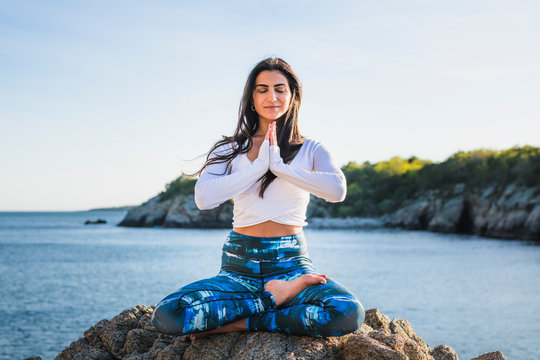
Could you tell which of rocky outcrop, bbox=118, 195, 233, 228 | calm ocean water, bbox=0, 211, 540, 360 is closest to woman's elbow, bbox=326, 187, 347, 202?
calm ocean water, bbox=0, 211, 540, 360

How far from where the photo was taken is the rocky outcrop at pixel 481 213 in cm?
3984

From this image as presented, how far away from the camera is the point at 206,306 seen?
10.2 ft

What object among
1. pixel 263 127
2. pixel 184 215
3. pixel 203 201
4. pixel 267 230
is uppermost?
pixel 263 127

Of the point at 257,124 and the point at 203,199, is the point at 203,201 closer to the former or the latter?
the point at 203,199

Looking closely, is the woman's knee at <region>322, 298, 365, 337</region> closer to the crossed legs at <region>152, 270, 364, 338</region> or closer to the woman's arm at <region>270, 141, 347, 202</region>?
the crossed legs at <region>152, 270, 364, 338</region>

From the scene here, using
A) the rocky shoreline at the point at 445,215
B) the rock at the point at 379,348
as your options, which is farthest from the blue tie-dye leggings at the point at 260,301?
the rocky shoreline at the point at 445,215

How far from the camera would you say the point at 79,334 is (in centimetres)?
1443

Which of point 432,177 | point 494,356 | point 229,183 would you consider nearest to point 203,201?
point 229,183

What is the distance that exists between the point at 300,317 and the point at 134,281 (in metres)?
23.4

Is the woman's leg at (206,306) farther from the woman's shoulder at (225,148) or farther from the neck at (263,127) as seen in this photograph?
the neck at (263,127)

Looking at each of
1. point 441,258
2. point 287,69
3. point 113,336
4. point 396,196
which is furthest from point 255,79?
point 396,196

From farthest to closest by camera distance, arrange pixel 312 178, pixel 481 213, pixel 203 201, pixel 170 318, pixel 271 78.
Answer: pixel 481 213
pixel 271 78
pixel 203 201
pixel 312 178
pixel 170 318

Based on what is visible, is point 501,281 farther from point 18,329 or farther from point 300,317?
point 300,317

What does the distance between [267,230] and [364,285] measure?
2045 cm
